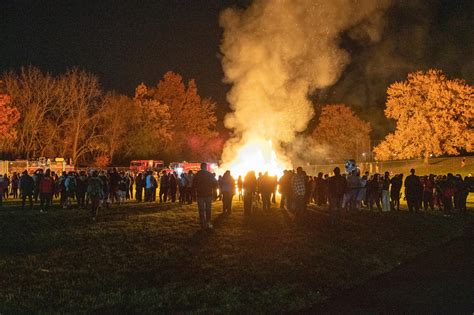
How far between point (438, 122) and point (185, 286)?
48.7m

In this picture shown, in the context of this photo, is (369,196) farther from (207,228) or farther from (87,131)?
(87,131)

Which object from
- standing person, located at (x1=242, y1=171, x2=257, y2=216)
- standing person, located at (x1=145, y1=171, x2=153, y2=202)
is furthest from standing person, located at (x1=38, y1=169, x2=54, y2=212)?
standing person, located at (x1=242, y1=171, x2=257, y2=216)

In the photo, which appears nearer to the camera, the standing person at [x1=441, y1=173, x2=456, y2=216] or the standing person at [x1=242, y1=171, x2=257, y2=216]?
the standing person at [x1=242, y1=171, x2=257, y2=216]

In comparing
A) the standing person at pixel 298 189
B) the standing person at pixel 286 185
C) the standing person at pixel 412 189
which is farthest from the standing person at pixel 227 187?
the standing person at pixel 412 189

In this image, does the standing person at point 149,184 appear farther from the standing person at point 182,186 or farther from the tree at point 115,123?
the tree at point 115,123

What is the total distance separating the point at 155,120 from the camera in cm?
5966

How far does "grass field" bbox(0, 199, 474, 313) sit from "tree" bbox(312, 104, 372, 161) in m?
52.4

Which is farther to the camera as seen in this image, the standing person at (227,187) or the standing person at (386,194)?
the standing person at (386,194)

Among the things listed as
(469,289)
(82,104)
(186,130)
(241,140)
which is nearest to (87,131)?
(82,104)

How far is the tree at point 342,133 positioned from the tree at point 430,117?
1557 centimetres

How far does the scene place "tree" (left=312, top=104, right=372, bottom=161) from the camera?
6806 centimetres

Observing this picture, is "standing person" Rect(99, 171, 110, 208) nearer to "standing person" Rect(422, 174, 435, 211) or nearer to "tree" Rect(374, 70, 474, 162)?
"standing person" Rect(422, 174, 435, 211)

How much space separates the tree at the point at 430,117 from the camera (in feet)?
165

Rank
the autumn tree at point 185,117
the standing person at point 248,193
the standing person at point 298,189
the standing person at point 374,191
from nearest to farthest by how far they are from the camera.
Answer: the standing person at point 298,189, the standing person at point 248,193, the standing person at point 374,191, the autumn tree at point 185,117
